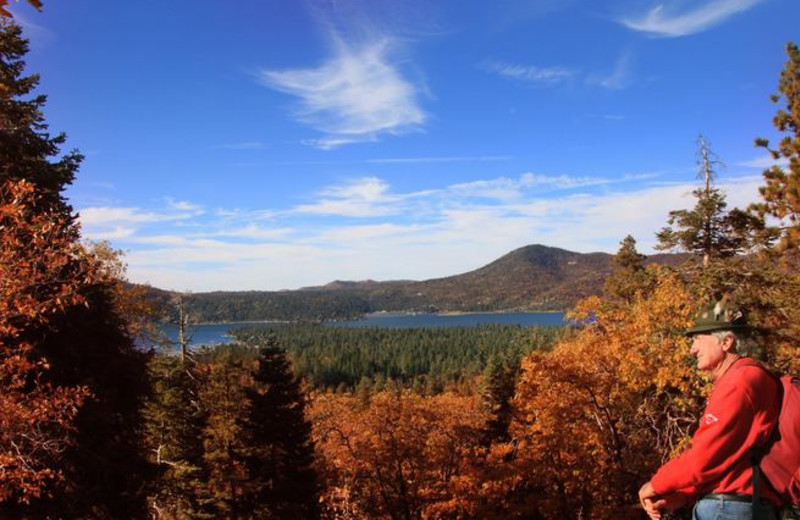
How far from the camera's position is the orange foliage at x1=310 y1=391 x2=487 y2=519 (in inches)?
859

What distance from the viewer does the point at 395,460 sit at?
22875 mm

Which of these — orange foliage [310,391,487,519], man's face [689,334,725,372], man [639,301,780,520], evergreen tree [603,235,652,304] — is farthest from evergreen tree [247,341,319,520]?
evergreen tree [603,235,652,304]

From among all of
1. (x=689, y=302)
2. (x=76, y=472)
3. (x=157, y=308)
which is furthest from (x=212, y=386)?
(x=689, y=302)

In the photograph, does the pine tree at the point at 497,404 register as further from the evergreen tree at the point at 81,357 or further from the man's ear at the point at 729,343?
the man's ear at the point at 729,343

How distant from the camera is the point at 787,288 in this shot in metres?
16.2

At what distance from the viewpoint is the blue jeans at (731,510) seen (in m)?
3.08

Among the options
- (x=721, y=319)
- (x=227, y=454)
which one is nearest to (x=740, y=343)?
(x=721, y=319)

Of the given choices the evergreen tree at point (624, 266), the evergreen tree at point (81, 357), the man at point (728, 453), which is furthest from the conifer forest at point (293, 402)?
the evergreen tree at point (624, 266)

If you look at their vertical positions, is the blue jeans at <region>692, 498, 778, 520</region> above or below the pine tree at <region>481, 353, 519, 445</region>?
above

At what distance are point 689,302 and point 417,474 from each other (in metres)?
14.3

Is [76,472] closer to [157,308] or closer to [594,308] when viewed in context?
[157,308]

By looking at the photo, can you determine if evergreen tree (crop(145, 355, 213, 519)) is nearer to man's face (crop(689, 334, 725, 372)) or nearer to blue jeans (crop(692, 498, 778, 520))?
blue jeans (crop(692, 498, 778, 520))

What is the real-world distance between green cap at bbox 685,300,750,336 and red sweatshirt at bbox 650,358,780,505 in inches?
10.4

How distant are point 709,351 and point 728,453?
687 mm
